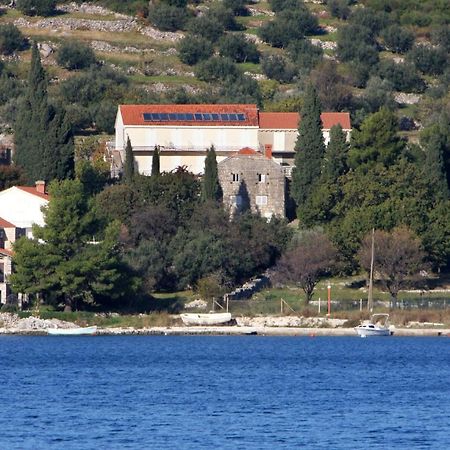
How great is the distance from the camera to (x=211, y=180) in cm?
9519

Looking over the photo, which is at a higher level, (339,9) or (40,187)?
(339,9)

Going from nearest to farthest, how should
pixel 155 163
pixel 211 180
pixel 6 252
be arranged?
pixel 6 252 < pixel 211 180 < pixel 155 163

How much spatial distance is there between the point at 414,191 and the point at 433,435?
47191mm

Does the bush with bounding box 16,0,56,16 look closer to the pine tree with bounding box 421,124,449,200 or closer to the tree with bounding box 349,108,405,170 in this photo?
the tree with bounding box 349,108,405,170

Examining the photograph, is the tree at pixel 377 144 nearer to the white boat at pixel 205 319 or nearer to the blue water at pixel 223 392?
the white boat at pixel 205 319

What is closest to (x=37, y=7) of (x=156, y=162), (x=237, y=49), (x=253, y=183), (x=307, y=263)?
(x=237, y=49)

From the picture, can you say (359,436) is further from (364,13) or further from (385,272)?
(364,13)

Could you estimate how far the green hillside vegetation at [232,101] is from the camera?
8694 centimetres

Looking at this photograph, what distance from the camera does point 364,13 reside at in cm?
16162

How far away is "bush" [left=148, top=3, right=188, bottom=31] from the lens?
515 feet

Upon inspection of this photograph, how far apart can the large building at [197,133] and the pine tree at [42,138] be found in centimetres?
773

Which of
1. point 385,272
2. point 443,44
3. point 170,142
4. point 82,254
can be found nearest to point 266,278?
point 385,272

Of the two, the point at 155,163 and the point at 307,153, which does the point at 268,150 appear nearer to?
the point at 307,153

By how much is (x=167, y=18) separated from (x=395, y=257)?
76241 millimetres
